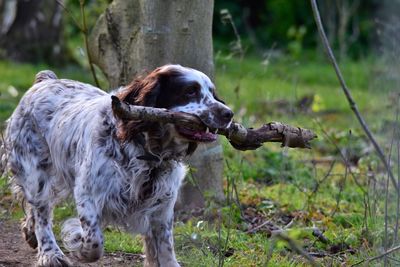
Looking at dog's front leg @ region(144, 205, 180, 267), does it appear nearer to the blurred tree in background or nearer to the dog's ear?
the dog's ear

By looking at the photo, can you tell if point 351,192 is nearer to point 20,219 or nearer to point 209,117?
point 20,219

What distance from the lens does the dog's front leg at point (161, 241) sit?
19.5 ft

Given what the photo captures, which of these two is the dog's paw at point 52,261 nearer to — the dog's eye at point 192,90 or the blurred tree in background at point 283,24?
the dog's eye at point 192,90

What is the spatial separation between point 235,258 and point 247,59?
39.8ft

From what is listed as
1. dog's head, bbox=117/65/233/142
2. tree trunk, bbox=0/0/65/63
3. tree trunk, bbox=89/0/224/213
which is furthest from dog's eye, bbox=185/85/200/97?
tree trunk, bbox=0/0/65/63

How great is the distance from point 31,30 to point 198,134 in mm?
10699

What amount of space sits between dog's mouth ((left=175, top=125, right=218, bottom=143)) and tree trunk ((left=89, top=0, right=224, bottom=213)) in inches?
58.8

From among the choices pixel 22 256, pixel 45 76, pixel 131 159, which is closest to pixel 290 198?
pixel 45 76

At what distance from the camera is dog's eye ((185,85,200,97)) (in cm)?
558

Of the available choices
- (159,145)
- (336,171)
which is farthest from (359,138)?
(159,145)

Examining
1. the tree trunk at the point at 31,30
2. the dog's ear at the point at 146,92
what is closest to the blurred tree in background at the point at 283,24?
the tree trunk at the point at 31,30

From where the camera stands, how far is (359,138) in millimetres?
10672

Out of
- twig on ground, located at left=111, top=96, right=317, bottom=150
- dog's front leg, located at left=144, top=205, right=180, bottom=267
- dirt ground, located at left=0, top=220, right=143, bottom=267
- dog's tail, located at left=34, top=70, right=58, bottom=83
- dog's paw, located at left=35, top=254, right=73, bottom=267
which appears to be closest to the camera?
twig on ground, located at left=111, top=96, right=317, bottom=150

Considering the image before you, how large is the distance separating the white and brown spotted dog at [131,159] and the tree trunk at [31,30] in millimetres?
9639
